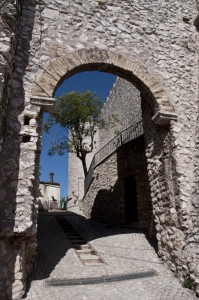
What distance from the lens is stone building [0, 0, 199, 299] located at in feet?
13.2

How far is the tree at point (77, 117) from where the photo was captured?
47.3 feet

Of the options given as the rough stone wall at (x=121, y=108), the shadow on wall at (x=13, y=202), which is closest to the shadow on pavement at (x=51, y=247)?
the shadow on wall at (x=13, y=202)

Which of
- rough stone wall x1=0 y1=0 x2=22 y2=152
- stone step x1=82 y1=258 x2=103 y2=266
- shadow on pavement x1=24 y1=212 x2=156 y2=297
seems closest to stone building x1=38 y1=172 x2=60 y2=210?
shadow on pavement x1=24 y1=212 x2=156 y2=297

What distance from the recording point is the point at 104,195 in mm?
11734

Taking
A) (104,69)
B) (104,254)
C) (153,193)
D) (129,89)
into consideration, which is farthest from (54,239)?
(129,89)

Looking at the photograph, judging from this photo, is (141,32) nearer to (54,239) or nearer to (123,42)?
(123,42)

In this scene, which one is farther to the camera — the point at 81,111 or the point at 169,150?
the point at 81,111

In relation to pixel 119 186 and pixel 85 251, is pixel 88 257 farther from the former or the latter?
pixel 119 186

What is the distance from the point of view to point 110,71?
571 cm

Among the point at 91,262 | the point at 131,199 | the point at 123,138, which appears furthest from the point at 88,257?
the point at 123,138

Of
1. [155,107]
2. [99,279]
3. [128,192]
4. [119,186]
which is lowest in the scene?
[99,279]

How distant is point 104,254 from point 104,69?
13.5 feet

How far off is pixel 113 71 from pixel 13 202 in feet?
11.7

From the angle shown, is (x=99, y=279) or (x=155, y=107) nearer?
(x=99, y=279)
